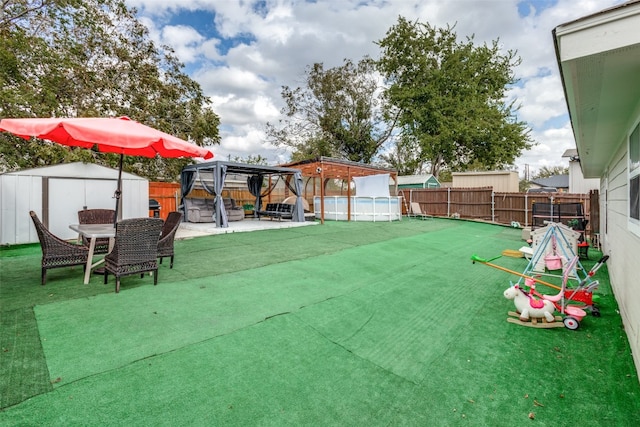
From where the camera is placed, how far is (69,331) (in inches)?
104

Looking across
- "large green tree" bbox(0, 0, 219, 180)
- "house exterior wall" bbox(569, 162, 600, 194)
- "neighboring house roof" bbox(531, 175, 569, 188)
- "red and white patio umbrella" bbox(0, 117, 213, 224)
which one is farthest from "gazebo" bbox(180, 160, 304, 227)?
"neighboring house roof" bbox(531, 175, 569, 188)

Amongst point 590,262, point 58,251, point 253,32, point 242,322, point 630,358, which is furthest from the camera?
point 253,32

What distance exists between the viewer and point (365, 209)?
548 inches

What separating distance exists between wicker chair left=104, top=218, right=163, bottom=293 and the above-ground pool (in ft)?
35.2

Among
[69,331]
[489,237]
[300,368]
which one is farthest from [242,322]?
[489,237]

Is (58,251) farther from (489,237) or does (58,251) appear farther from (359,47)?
(359,47)

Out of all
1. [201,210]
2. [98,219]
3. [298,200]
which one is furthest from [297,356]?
[201,210]

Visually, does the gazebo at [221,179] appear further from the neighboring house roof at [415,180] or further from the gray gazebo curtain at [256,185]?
the neighboring house roof at [415,180]

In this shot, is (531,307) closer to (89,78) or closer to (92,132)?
(92,132)

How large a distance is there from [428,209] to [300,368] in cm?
1587

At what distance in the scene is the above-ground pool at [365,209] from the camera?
13594 millimetres

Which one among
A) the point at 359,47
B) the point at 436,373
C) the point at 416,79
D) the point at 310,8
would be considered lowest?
the point at 436,373

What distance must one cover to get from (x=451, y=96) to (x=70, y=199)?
2166 cm

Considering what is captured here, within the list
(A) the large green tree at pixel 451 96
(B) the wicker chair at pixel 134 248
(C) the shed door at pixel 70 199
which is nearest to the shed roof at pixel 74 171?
(C) the shed door at pixel 70 199
